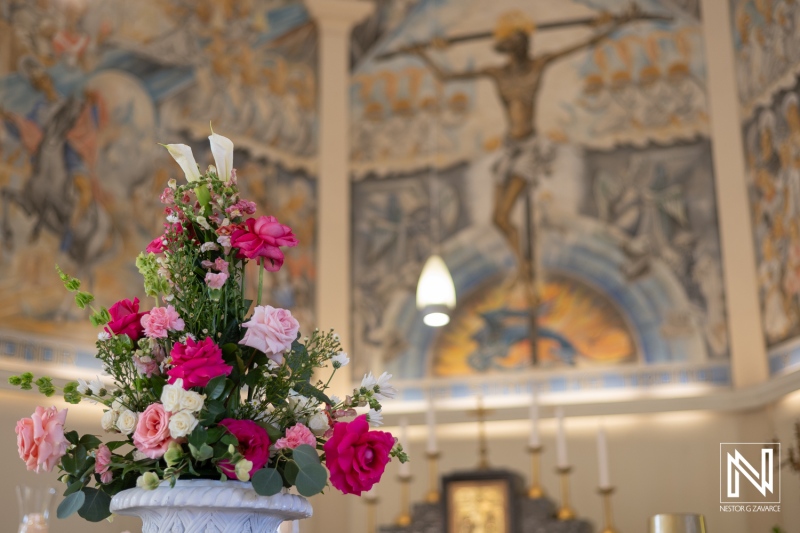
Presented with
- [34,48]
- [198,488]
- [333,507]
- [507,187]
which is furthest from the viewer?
[507,187]

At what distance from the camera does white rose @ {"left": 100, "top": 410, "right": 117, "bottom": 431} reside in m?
2.33

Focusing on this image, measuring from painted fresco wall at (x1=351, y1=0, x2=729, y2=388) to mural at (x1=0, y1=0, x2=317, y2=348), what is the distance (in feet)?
2.84

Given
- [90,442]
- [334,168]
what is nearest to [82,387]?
[90,442]

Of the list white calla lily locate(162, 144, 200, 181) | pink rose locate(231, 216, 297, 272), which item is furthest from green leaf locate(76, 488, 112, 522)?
white calla lily locate(162, 144, 200, 181)

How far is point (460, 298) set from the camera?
10.5 m

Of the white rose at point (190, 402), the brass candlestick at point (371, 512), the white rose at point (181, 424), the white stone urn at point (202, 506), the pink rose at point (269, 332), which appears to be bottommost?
the brass candlestick at point (371, 512)

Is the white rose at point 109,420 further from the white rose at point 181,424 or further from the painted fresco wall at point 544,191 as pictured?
the painted fresco wall at point 544,191

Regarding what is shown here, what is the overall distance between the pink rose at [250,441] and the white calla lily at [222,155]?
26.4 inches

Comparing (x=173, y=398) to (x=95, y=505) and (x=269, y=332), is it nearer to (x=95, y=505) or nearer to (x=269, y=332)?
(x=269, y=332)

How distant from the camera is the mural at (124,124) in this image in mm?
8656

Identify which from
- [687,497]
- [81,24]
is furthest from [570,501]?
[81,24]

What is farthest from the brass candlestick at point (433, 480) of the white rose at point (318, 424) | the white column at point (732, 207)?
the white rose at point (318, 424)

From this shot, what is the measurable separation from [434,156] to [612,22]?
2.49 meters

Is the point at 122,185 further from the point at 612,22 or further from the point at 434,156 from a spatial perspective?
the point at 612,22
